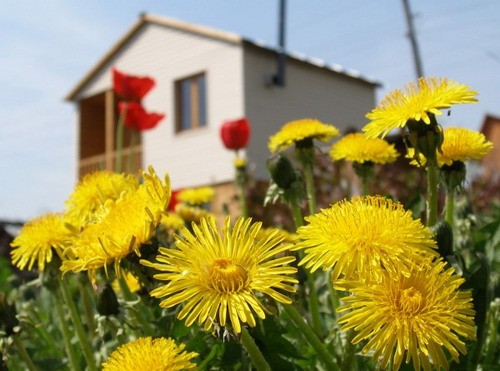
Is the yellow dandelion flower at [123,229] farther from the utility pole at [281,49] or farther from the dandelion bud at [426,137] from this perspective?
the utility pole at [281,49]

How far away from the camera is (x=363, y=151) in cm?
176

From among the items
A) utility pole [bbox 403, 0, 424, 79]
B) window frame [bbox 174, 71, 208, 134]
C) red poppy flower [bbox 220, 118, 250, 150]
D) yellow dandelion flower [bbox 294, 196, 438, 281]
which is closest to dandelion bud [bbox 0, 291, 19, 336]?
yellow dandelion flower [bbox 294, 196, 438, 281]

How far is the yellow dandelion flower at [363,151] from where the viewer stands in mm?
1748

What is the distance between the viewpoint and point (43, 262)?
150cm

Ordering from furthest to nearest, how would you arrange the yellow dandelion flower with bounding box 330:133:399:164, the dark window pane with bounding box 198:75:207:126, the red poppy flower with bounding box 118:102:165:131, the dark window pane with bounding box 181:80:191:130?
the dark window pane with bounding box 181:80:191:130 < the dark window pane with bounding box 198:75:207:126 < the red poppy flower with bounding box 118:102:165:131 < the yellow dandelion flower with bounding box 330:133:399:164

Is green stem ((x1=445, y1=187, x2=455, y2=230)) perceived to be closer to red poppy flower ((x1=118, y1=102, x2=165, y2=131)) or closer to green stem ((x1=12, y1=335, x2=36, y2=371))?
green stem ((x1=12, y1=335, x2=36, y2=371))

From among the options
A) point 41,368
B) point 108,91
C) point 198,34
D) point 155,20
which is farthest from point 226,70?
point 41,368

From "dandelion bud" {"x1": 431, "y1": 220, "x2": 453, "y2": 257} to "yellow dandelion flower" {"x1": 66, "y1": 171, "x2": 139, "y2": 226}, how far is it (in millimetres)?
643

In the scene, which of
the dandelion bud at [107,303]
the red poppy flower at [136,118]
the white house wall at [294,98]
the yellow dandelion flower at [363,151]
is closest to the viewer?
the dandelion bud at [107,303]

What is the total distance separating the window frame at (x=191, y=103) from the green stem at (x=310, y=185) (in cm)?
1316

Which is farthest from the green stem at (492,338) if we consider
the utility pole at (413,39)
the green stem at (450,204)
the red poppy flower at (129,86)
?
the utility pole at (413,39)

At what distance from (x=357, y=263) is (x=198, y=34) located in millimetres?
14813

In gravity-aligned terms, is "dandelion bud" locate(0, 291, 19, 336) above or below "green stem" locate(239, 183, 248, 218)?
below

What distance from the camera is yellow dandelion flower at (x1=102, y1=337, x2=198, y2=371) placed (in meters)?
0.98
